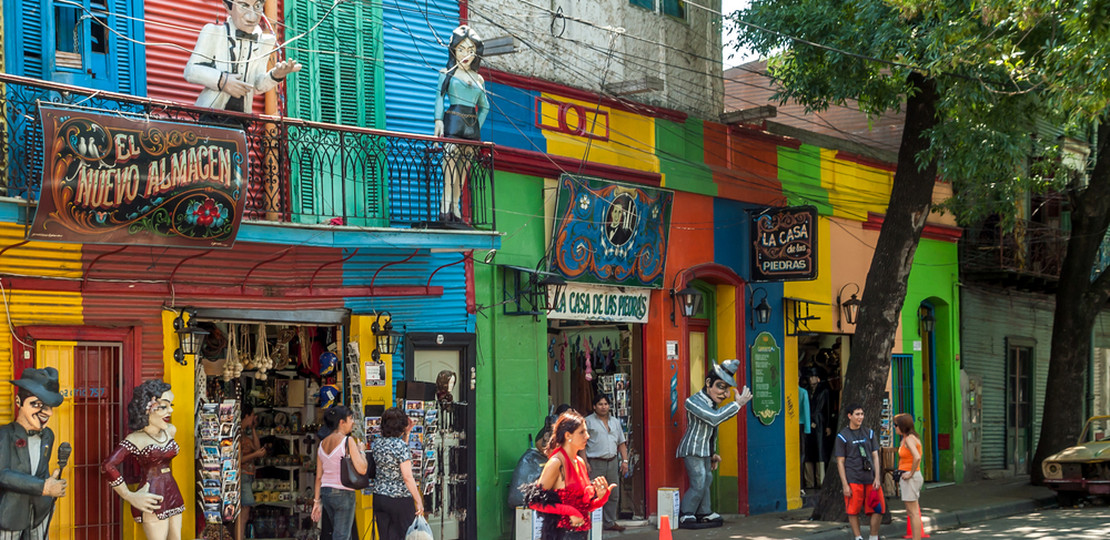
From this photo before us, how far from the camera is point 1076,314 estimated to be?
2000cm

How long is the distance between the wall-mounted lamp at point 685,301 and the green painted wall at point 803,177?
313 cm

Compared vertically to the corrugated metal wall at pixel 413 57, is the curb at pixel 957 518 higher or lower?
lower

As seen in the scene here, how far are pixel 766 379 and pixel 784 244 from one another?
2.23 metres

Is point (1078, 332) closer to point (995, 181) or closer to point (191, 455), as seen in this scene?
point (995, 181)

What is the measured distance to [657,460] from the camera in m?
15.9

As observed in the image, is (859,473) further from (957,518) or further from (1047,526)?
(957,518)

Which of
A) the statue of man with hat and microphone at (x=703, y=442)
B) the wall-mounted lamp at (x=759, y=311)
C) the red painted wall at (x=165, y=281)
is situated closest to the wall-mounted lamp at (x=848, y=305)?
the wall-mounted lamp at (x=759, y=311)

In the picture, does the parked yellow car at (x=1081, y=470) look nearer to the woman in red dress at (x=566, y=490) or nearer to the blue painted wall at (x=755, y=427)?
the blue painted wall at (x=755, y=427)

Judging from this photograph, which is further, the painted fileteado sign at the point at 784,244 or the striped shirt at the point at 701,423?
the painted fileteado sign at the point at 784,244

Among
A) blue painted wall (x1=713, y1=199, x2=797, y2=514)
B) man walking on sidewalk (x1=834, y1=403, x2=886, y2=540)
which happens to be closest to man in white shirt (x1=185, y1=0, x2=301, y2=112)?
man walking on sidewalk (x1=834, y1=403, x2=886, y2=540)

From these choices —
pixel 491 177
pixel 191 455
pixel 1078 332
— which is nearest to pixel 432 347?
pixel 491 177

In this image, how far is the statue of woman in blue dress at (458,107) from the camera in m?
12.7

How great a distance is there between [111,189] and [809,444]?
43.6ft

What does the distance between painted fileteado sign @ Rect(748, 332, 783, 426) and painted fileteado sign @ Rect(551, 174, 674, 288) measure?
2.57m
